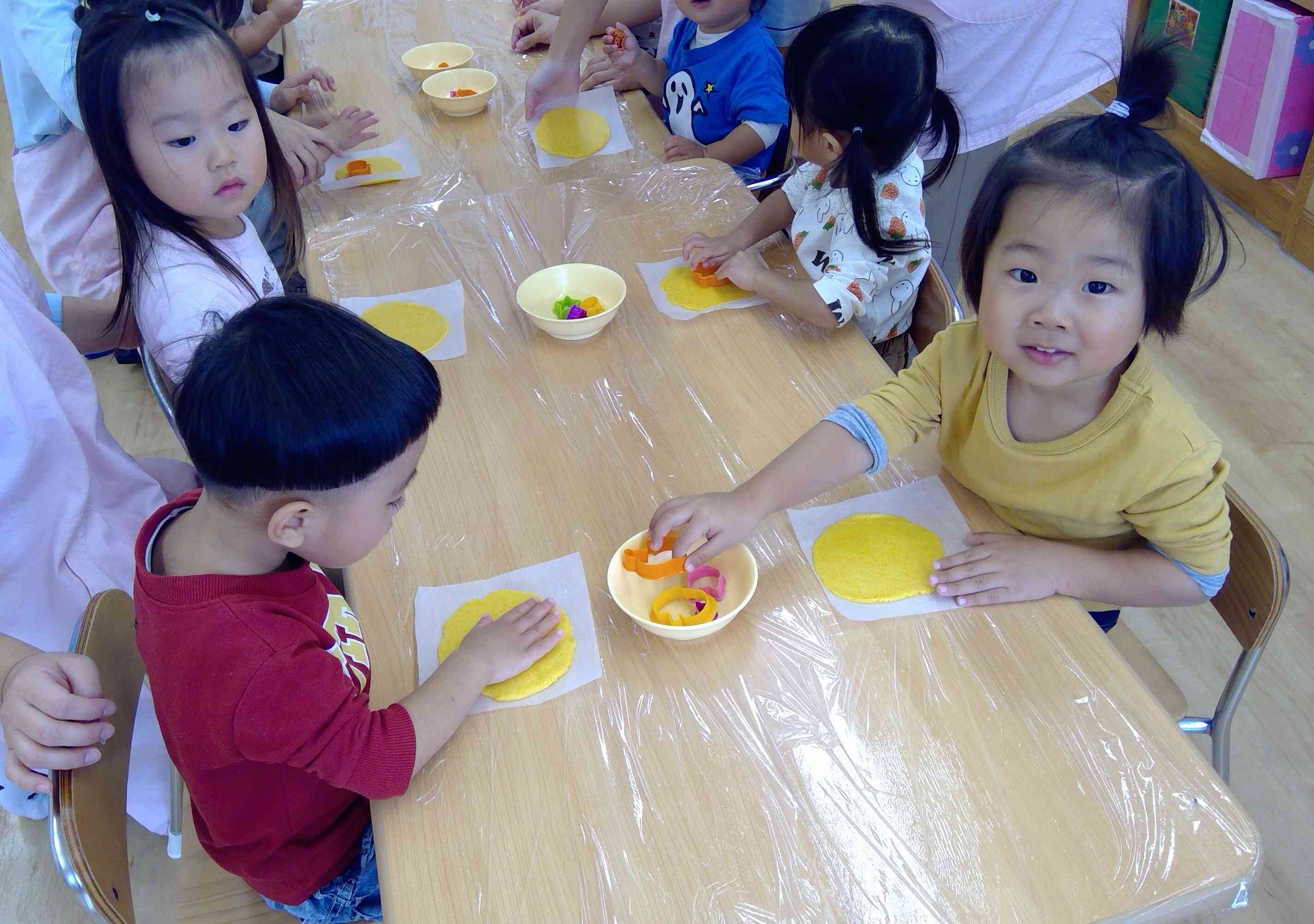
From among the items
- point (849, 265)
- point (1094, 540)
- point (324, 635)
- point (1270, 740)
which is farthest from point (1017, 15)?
point (324, 635)

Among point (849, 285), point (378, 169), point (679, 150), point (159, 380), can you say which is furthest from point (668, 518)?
point (378, 169)

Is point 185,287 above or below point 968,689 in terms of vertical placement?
above

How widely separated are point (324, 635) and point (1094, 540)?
84cm

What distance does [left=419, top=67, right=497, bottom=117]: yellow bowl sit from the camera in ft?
6.05

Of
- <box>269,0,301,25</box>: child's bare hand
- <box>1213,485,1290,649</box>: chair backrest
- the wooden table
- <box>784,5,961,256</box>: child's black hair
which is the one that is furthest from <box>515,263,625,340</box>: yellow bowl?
<box>269,0,301,25</box>: child's bare hand

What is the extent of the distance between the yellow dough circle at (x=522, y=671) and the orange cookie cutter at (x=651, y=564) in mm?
86

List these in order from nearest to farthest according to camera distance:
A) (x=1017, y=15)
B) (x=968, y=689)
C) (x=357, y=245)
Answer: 1. (x=968, y=689)
2. (x=357, y=245)
3. (x=1017, y=15)

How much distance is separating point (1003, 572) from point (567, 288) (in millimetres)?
766

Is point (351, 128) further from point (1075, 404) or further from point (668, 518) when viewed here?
point (1075, 404)

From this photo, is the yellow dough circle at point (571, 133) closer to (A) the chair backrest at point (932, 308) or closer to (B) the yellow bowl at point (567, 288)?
(B) the yellow bowl at point (567, 288)

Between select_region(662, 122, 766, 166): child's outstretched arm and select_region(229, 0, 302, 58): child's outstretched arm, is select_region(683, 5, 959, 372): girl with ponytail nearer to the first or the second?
select_region(662, 122, 766, 166): child's outstretched arm

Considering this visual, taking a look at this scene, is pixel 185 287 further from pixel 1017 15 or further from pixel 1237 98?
pixel 1237 98

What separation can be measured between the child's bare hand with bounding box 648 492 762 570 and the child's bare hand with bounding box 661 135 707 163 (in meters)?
0.96

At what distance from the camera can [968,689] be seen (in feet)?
2.72
